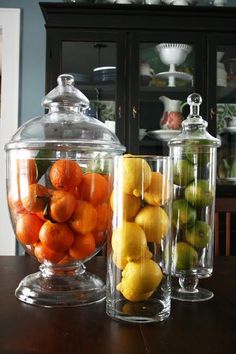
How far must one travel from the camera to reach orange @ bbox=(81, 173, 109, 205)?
575 mm

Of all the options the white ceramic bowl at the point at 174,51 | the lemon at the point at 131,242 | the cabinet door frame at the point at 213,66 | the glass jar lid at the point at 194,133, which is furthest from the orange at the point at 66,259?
the white ceramic bowl at the point at 174,51

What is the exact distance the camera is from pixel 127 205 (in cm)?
50

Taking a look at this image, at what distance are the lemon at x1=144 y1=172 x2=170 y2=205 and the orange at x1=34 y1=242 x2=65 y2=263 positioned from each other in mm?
159

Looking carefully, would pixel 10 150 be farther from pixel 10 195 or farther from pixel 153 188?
pixel 153 188

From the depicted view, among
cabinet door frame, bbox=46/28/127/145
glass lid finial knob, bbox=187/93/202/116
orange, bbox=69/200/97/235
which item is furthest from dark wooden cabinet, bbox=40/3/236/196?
orange, bbox=69/200/97/235

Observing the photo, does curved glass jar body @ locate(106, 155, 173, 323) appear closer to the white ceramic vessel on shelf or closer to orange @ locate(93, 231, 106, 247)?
orange @ locate(93, 231, 106, 247)

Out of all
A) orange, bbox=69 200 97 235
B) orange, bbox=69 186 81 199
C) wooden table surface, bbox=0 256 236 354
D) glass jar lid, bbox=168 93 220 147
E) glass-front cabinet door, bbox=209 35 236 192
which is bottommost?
wooden table surface, bbox=0 256 236 354

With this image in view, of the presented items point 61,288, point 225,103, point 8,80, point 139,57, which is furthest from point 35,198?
point 8,80

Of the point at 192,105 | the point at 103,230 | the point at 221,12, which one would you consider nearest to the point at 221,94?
the point at 221,12

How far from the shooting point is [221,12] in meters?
2.02

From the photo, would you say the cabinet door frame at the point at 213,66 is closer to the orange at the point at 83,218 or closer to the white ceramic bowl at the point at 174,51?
the white ceramic bowl at the point at 174,51

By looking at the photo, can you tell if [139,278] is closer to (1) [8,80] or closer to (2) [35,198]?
(2) [35,198]

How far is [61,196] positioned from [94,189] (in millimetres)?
54

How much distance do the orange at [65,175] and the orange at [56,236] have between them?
0.05 metres
